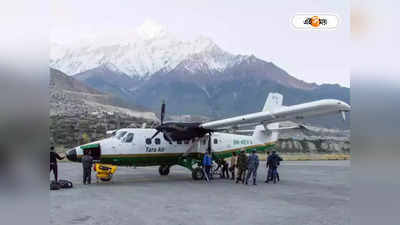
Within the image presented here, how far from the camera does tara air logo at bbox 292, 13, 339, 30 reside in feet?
9.12

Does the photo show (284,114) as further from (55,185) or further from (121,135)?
(55,185)

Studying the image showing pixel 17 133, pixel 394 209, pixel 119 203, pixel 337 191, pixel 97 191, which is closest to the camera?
pixel 17 133

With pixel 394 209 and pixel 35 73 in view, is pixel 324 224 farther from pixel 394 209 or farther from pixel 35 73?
pixel 35 73

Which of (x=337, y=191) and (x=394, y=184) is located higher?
(x=394, y=184)

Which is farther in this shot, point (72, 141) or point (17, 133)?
point (72, 141)

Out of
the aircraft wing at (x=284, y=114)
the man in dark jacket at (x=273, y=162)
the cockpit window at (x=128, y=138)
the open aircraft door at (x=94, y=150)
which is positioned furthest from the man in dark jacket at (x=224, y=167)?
the open aircraft door at (x=94, y=150)

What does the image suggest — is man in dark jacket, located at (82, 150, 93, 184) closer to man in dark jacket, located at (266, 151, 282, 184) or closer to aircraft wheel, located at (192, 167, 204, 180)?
aircraft wheel, located at (192, 167, 204, 180)

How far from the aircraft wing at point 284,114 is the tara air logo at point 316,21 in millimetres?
5564

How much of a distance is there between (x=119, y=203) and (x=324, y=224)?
5.12 metres

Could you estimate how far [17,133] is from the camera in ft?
7.47

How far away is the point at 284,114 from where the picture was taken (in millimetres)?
12695

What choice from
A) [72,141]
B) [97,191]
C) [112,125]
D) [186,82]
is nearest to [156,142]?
[97,191]

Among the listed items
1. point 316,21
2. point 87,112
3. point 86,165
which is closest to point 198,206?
point 86,165

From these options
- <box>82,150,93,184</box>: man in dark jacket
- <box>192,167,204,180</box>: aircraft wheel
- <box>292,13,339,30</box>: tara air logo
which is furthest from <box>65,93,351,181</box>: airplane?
<box>292,13,339,30</box>: tara air logo
